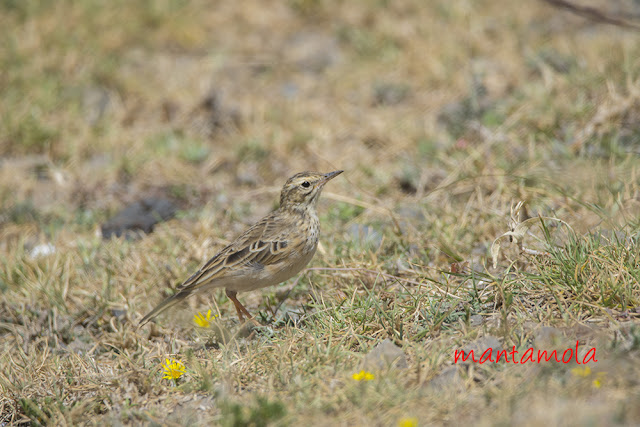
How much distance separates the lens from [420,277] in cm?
521

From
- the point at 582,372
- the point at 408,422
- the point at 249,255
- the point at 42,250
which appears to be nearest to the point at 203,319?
the point at 249,255

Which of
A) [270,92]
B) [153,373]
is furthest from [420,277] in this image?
[270,92]

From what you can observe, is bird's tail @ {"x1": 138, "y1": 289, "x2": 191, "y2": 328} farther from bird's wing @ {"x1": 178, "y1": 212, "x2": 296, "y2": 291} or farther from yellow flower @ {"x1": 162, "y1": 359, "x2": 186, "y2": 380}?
yellow flower @ {"x1": 162, "y1": 359, "x2": 186, "y2": 380}

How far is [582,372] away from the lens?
3.62 m

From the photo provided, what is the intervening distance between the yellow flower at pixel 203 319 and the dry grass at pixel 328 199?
98 millimetres

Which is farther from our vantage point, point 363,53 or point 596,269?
point 363,53

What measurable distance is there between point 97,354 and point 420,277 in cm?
268

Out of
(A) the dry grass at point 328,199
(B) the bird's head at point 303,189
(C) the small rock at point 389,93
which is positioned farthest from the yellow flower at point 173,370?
(C) the small rock at point 389,93

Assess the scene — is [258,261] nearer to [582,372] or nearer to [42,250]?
[582,372]

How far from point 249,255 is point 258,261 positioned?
0.32ft

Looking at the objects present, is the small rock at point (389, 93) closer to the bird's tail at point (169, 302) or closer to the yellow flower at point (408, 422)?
the bird's tail at point (169, 302)

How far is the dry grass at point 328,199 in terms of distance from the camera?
4137 mm

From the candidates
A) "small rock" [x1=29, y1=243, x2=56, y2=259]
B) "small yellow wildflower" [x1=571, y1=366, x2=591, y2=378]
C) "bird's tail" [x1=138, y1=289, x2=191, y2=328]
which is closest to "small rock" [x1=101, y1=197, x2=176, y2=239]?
"small rock" [x1=29, y1=243, x2=56, y2=259]

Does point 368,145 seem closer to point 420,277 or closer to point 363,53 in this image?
point 363,53
